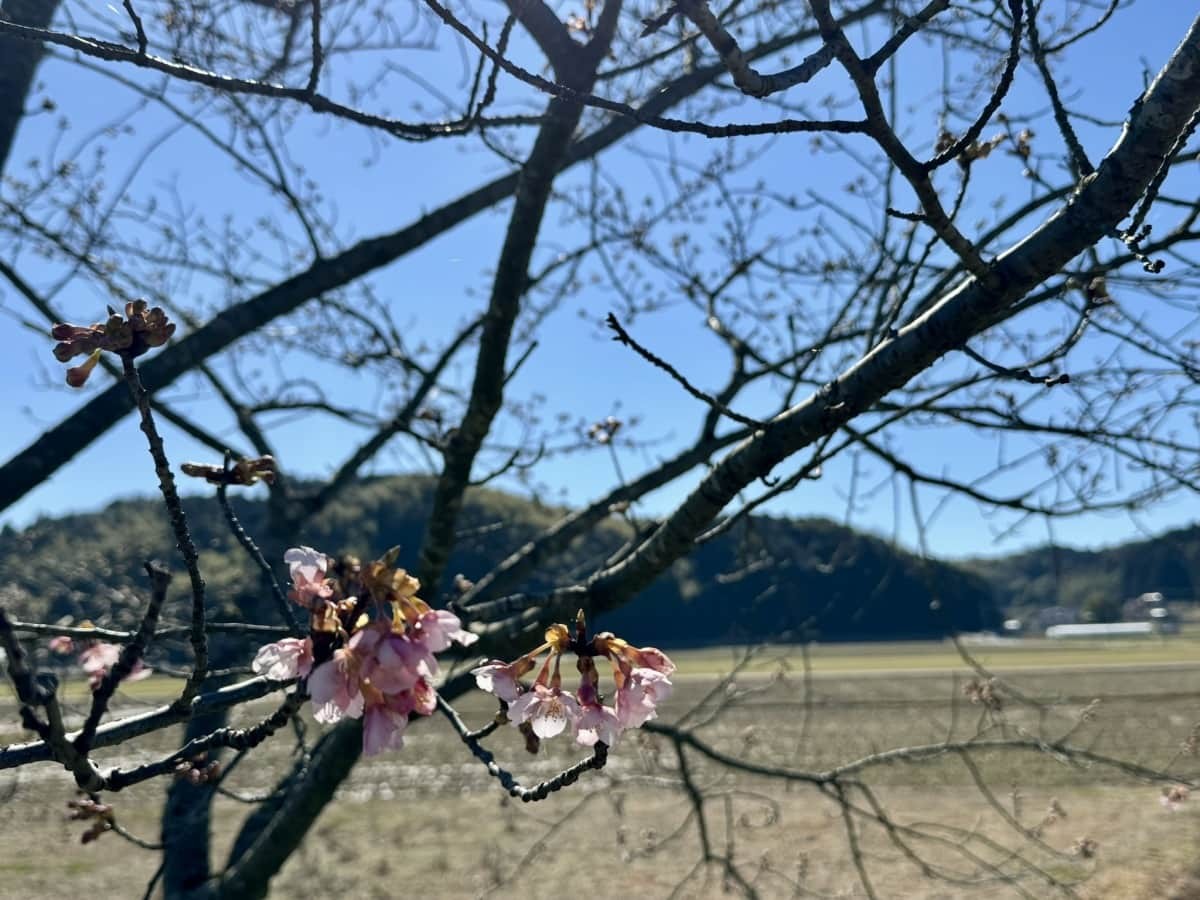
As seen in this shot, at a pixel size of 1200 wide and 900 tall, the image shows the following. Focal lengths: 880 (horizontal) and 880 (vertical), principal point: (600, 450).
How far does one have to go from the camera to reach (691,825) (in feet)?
30.2

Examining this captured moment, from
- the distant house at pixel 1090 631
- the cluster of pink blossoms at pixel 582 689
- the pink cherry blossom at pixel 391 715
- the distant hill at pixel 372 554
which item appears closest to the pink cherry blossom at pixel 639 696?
the cluster of pink blossoms at pixel 582 689

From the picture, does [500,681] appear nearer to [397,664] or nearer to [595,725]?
[595,725]

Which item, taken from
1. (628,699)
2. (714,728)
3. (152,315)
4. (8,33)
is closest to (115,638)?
(152,315)

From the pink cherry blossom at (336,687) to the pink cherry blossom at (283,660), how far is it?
0.05 metres

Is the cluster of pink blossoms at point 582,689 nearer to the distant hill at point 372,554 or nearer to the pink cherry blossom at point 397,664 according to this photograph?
the pink cherry blossom at point 397,664

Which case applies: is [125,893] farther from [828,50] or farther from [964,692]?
[828,50]

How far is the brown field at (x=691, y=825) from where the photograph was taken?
4.72 metres

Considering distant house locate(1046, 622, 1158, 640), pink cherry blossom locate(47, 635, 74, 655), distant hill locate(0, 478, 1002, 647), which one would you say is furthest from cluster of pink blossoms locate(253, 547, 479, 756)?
distant house locate(1046, 622, 1158, 640)

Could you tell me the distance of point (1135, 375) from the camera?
10.4 ft

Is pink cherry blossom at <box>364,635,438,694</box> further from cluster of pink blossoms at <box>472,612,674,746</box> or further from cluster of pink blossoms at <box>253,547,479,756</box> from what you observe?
cluster of pink blossoms at <box>472,612,674,746</box>

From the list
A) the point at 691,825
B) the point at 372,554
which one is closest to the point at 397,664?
the point at 372,554

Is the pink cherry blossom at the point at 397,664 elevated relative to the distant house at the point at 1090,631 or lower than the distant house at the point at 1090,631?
elevated

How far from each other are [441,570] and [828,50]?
89.4 inches

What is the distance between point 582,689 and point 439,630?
314 millimetres
